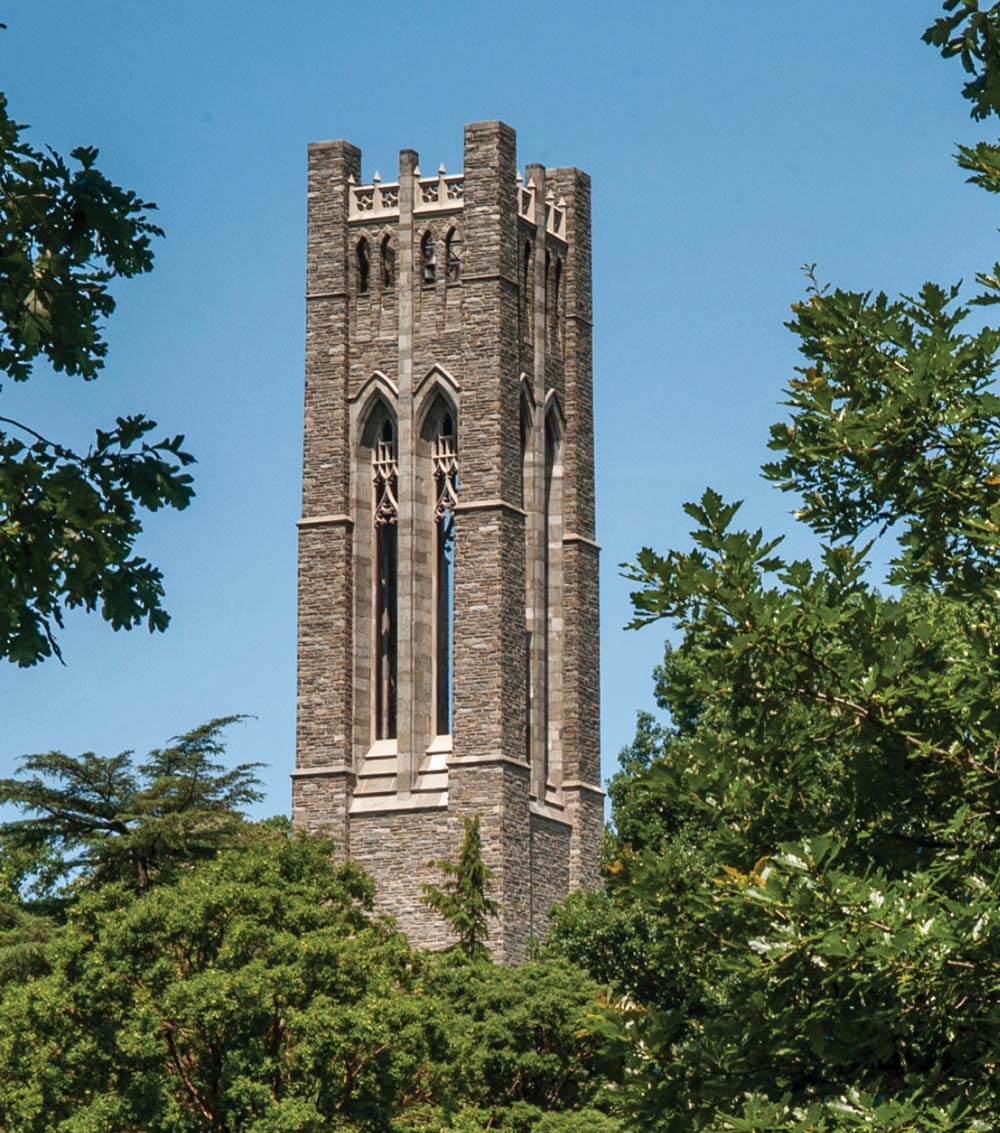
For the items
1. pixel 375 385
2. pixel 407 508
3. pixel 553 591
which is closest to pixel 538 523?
pixel 553 591

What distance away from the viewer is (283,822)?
2603 inches

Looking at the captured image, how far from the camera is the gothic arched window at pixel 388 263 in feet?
197

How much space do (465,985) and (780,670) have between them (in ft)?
96.4

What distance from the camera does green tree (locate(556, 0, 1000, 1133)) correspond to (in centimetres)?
1307

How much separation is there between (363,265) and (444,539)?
615 cm

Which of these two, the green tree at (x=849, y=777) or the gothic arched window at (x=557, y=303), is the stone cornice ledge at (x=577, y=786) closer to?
the gothic arched window at (x=557, y=303)

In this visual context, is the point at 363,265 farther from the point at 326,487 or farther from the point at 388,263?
the point at 326,487

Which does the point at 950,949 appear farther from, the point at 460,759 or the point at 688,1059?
the point at 460,759

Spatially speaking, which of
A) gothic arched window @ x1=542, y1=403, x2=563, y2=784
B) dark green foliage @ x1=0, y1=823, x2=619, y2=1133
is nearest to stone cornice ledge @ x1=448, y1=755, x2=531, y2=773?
gothic arched window @ x1=542, y1=403, x2=563, y2=784

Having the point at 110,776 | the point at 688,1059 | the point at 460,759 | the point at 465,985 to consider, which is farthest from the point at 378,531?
the point at 688,1059

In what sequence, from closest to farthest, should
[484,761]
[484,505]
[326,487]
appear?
[484,761], [484,505], [326,487]

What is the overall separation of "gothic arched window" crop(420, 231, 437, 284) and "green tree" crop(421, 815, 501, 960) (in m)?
11.9

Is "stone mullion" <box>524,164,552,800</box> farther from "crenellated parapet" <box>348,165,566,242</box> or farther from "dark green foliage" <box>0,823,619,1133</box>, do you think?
"dark green foliage" <box>0,823,619,1133</box>

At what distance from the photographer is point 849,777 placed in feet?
47.6
